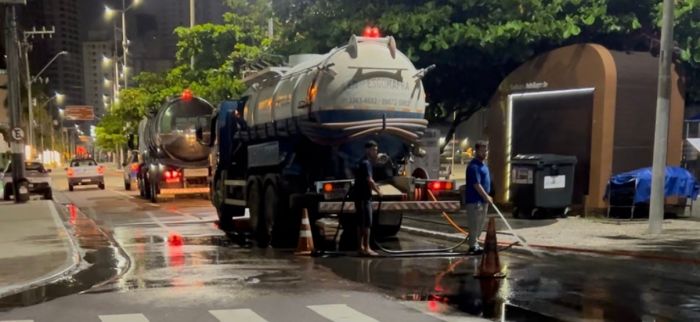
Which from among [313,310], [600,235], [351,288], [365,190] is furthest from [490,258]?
[600,235]

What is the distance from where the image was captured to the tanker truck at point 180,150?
2516cm

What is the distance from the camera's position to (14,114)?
83.9ft

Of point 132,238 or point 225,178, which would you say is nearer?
point 132,238

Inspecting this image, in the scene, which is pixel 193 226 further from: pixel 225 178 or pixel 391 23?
pixel 391 23

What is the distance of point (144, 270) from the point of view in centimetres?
1066

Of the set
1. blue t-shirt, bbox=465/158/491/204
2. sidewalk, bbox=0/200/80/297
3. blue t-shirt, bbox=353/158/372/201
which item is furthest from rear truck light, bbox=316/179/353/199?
sidewalk, bbox=0/200/80/297

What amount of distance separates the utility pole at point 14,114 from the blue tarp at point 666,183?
1875 cm

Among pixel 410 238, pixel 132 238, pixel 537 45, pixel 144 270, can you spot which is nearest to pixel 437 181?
pixel 410 238

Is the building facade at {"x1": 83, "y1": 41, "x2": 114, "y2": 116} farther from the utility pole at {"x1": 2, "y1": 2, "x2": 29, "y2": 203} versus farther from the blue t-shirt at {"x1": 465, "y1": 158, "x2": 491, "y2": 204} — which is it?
the blue t-shirt at {"x1": 465, "y1": 158, "x2": 491, "y2": 204}

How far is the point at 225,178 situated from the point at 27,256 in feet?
17.5

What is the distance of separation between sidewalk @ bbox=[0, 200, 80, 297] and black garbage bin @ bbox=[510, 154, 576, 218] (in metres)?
9.60

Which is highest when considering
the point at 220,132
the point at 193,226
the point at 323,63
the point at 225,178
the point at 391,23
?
the point at 391,23

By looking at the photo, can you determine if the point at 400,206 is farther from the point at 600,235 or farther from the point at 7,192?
the point at 7,192

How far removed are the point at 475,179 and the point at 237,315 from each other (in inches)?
195
